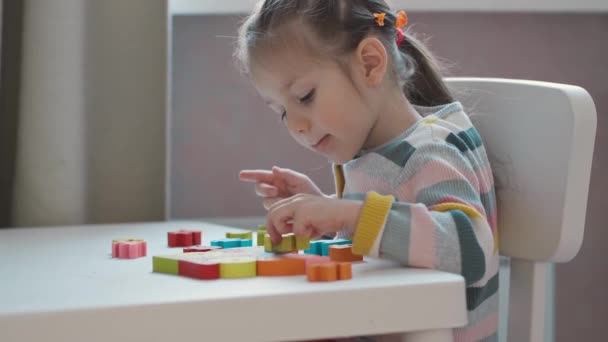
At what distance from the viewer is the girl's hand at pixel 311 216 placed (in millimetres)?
787

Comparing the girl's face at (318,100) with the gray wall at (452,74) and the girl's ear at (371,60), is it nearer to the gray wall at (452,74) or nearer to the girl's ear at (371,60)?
the girl's ear at (371,60)

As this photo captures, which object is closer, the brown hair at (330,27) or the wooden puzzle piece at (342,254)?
the wooden puzzle piece at (342,254)

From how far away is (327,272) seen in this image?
0.64m

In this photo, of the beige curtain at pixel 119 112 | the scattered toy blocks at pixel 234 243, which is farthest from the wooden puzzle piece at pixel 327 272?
the beige curtain at pixel 119 112

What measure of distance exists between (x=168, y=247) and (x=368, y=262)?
33 centimetres

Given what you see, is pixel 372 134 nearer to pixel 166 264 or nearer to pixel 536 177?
pixel 536 177

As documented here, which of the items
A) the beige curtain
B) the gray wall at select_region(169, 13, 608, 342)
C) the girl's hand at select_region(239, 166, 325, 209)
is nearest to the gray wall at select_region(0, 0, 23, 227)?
the beige curtain

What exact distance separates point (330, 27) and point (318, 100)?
0.10 metres

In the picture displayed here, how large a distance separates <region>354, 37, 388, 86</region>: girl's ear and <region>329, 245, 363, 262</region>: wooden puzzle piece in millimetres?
332

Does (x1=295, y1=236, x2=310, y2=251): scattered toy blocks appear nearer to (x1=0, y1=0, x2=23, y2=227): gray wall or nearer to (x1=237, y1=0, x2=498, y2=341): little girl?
(x1=237, y1=0, x2=498, y2=341): little girl

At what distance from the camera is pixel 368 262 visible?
30.2 inches

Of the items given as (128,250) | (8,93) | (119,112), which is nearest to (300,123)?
(128,250)

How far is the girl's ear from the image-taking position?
3.40ft

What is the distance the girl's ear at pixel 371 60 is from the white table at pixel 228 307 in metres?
0.38
